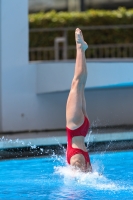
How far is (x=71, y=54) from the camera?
45.5ft

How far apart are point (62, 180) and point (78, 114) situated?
1.14m

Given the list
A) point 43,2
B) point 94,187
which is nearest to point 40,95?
point 94,187

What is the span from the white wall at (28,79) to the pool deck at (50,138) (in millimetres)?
895

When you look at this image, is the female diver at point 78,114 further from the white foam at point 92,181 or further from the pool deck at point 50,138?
the pool deck at point 50,138

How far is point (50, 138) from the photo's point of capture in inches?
389

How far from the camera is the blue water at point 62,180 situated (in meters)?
6.73

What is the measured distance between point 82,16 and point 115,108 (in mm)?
3225

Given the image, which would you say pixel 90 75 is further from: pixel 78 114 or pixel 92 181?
pixel 78 114

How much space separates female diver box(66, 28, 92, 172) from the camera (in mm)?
6844

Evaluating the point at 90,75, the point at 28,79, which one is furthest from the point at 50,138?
the point at 28,79

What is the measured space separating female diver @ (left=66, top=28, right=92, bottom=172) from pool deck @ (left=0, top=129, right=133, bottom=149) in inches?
109

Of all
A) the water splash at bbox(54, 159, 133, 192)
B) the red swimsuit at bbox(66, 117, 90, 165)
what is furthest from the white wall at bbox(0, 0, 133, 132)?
the red swimsuit at bbox(66, 117, 90, 165)

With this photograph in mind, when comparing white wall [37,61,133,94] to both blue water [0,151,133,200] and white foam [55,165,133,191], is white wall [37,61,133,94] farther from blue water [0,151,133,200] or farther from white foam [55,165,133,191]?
white foam [55,165,133,191]

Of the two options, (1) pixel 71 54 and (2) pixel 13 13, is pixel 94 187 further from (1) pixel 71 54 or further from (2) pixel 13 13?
(1) pixel 71 54
